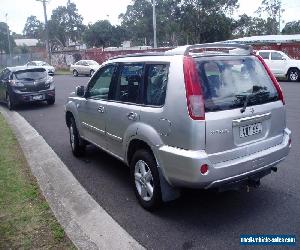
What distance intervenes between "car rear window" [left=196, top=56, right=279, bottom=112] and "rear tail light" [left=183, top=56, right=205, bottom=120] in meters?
0.07

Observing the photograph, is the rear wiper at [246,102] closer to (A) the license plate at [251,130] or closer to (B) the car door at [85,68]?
(A) the license plate at [251,130]

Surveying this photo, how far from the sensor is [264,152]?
4488mm

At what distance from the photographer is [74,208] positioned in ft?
16.4

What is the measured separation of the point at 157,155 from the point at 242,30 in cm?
5957

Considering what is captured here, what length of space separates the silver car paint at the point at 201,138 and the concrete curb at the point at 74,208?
33.9 inches

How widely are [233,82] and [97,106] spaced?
231cm

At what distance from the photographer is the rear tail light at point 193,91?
402cm

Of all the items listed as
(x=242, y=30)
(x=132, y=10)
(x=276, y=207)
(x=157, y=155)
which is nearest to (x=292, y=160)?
(x=276, y=207)

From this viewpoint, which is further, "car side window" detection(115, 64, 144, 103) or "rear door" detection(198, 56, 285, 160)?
"car side window" detection(115, 64, 144, 103)

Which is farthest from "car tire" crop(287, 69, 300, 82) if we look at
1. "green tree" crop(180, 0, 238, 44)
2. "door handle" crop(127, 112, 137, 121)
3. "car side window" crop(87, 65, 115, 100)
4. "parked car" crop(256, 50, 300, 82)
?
"green tree" crop(180, 0, 238, 44)

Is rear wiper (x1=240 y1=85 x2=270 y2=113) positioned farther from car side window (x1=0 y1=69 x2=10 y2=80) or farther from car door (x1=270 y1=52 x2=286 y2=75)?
car door (x1=270 y1=52 x2=286 y2=75)

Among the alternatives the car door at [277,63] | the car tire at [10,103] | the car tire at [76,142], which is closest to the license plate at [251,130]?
the car tire at [76,142]

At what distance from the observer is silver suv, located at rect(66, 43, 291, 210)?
4.05 metres

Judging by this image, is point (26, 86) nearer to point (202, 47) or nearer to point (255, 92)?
point (202, 47)
